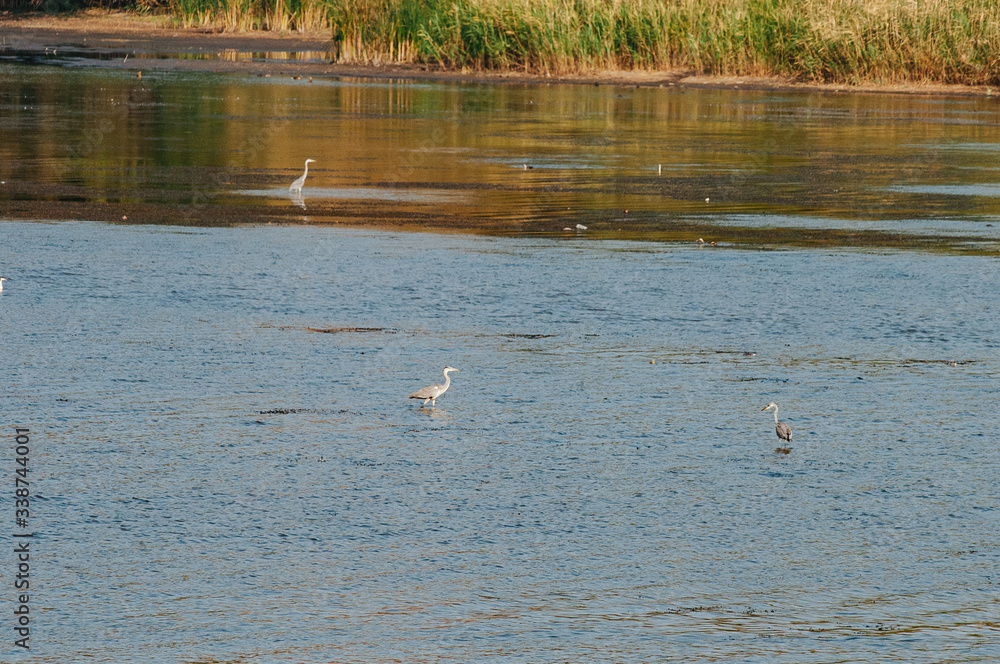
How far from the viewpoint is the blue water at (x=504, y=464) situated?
15.6ft

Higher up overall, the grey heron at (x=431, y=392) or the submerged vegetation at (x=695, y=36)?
the submerged vegetation at (x=695, y=36)

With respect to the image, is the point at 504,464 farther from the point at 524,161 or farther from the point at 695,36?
the point at 695,36

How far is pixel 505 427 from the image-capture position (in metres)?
6.97

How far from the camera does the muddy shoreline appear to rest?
1398 inches

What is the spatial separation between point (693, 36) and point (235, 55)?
1615 cm

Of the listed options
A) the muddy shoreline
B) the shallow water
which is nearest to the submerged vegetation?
the muddy shoreline

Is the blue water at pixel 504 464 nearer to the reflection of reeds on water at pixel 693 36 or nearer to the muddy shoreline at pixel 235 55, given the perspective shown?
the reflection of reeds on water at pixel 693 36

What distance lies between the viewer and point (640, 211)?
14648 mm

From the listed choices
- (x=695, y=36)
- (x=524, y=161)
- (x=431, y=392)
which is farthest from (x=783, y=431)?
(x=695, y=36)

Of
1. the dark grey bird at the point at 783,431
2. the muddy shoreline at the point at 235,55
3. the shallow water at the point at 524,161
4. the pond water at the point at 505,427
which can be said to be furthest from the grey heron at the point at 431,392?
the muddy shoreline at the point at 235,55

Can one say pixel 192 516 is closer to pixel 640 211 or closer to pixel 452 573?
pixel 452 573

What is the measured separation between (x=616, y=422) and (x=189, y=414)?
207cm

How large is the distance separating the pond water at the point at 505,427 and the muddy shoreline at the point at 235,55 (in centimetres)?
2032

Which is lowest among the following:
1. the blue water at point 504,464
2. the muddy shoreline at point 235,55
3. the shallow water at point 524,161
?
the blue water at point 504,464
